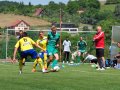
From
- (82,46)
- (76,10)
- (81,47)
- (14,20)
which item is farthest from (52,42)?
(76,10)

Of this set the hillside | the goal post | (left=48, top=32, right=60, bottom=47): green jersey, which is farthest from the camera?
the hillside

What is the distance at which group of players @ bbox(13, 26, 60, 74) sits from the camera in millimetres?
19812

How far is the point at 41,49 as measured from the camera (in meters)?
21.2

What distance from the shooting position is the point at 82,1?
140 m

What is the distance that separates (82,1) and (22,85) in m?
127

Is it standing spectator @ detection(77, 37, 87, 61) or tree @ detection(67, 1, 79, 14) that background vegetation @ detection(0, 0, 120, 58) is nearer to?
tree @ detection(67, 1, 79, 14)

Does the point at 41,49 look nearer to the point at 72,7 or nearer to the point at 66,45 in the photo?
the point at 66,45

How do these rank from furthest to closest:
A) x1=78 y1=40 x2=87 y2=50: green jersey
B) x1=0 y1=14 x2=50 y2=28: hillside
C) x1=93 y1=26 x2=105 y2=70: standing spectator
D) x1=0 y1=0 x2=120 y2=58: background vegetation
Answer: x1=0 y1=14 x2=50 y2=28: hillside < x1=0 y1=0 x2=120 y2=58: background vegetation < x1=78 y1=40 x2=87 y2=50: green jersey < x1=93 y1=26 x2=105 y2=70: standing spectator

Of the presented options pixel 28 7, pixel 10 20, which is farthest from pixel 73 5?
pixel 10 20

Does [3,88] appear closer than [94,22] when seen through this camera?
Yes

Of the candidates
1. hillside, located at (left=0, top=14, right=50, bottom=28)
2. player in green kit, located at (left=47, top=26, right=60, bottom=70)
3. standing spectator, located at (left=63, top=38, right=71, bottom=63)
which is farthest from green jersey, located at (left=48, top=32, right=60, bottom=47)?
hillside, located at (left=0, top=14, right=50, bottom=28)

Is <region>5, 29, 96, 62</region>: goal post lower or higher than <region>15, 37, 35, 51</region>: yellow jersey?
lower

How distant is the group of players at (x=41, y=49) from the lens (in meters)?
19.8

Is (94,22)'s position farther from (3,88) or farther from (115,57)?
(3,88)
